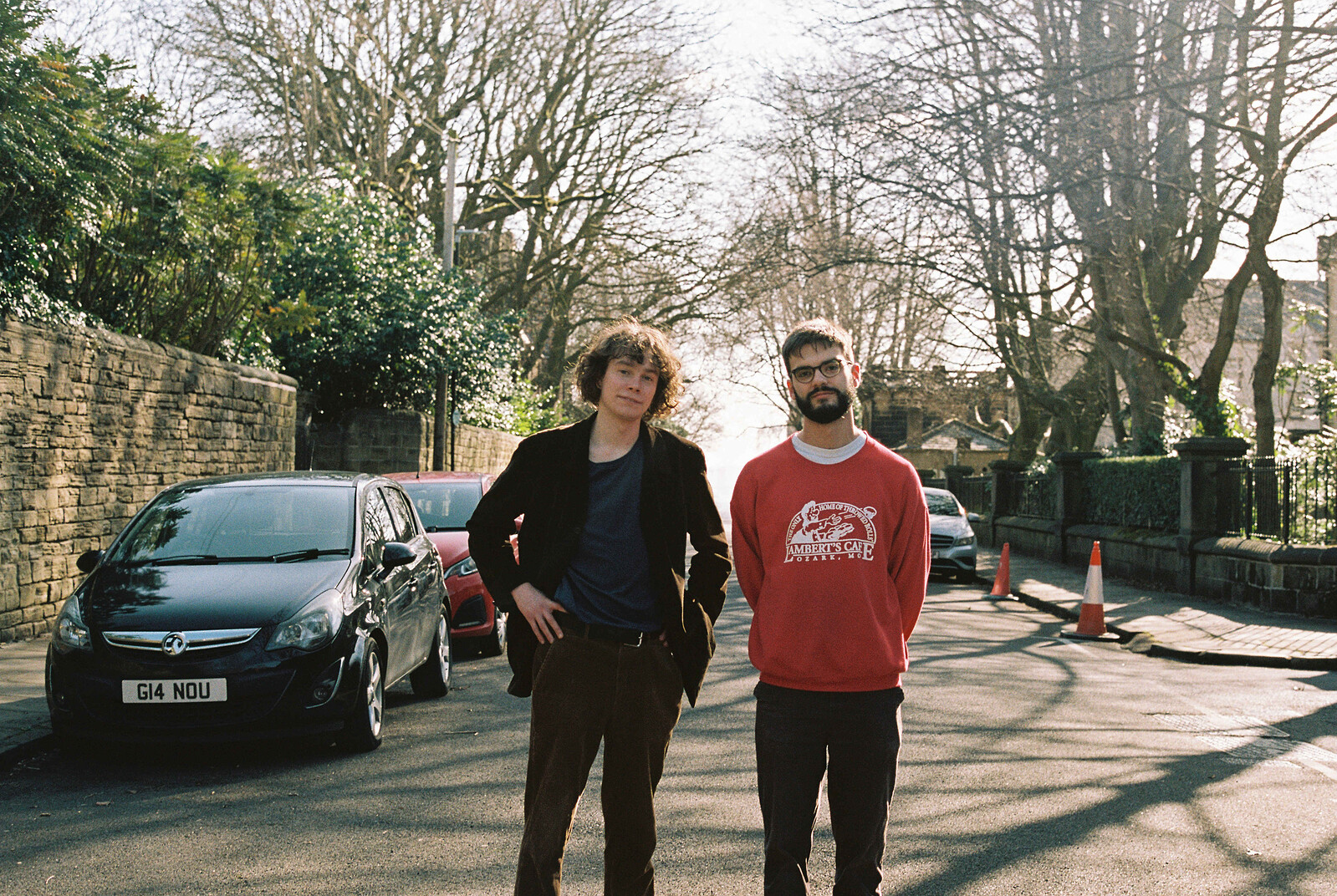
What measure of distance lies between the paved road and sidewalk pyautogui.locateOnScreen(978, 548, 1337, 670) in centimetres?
236

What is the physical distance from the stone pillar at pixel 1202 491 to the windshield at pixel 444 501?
9.96 meters

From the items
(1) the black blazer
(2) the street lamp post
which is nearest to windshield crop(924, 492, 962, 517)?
(2) the street lamp post

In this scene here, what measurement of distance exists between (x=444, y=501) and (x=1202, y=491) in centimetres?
1051

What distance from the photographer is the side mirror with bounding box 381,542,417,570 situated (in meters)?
7.40

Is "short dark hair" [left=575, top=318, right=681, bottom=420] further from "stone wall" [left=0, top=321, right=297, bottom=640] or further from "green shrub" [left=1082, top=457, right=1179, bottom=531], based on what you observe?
"green shrub" [left=1082, top=457, right=1179, bottom=531]

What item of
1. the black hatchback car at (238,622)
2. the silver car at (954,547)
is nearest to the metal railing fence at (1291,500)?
the silver car at (954,547)

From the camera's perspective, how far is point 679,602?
137 inches

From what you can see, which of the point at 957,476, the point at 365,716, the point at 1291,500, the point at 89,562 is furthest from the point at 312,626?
the point at 957,476

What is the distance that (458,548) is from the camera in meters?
10.6

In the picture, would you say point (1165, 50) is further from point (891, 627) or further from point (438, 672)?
point (891, 627)

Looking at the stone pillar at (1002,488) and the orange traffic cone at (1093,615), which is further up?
the stone pillar at (1002,488)

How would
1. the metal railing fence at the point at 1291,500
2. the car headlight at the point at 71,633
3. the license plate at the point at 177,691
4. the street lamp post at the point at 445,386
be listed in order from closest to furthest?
the license plate at the point at 177,691 < the car headlight at the point at 71,633 < the metal railing fence at the point at 1291,500 < the street lamp post at the point at 445,386

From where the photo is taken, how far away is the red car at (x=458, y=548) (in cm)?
1027

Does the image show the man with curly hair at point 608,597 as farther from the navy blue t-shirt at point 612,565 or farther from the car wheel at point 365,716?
the car wheel at point 365,716
